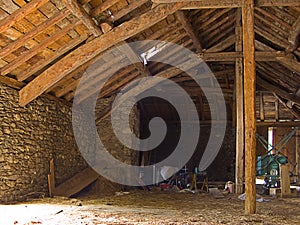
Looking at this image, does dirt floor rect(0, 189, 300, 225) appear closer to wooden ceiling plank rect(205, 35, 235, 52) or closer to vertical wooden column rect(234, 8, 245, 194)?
vertical wooden column rect(234, 8, 245, 194)

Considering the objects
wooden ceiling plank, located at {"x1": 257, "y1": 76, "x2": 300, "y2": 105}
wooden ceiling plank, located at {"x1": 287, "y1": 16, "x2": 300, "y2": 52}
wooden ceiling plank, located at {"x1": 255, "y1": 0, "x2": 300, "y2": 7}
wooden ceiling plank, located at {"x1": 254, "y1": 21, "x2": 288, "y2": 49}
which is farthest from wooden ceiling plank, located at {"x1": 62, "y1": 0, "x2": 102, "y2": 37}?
wooden ceiling plank, located at {"x1": 257, "y1": 76, "x2": 300, "y2": 105}

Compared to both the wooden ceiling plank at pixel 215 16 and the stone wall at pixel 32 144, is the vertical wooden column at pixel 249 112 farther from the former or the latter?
the stone wall at pixel 32 144

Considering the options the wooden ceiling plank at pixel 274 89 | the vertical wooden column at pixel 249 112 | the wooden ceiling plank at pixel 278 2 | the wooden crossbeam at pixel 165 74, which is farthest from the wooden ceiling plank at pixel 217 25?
the wooden ceiling plank at pixel 274 89

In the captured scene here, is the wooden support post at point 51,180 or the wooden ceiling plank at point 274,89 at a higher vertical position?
the wooden ceiling plank at point 274,89

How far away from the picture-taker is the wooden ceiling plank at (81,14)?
4.74 metres

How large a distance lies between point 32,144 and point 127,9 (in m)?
3.18

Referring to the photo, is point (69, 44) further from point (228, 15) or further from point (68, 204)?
point (228, 15)

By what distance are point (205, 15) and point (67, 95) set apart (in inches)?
141

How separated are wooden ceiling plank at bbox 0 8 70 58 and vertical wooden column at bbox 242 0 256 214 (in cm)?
285

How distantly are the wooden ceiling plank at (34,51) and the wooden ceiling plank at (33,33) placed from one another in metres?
0.33

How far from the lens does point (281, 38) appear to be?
7633mm

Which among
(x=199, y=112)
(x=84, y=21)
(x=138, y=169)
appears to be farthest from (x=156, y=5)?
(x=199, y=112)

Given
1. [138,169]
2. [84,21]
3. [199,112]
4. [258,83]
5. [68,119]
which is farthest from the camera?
[199,112]

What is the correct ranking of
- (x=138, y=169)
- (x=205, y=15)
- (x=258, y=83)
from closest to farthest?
(x=205, y=15), (x=138, y=169), (x=258, y=83)
